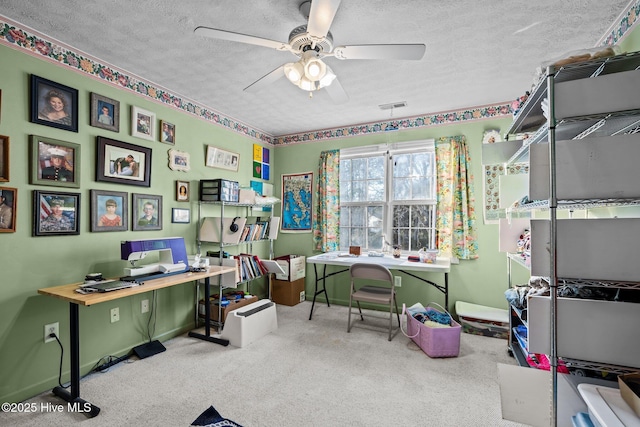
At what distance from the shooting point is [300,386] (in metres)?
2.03

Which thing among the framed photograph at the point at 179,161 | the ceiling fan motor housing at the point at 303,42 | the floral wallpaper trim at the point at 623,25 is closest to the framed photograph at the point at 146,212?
the framed photograph at the point at 179,161

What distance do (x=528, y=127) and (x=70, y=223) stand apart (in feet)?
11.5

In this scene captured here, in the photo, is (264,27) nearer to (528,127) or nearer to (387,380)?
(528,127)

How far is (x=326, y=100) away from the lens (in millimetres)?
3047

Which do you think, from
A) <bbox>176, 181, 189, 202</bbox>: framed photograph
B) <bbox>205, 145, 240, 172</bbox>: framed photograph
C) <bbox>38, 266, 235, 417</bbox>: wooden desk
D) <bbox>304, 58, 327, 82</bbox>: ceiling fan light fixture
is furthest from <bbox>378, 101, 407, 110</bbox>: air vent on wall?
<bbox>38, 266, 235, 417</bbox>: wooden desk

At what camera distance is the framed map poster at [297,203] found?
4.17 metres

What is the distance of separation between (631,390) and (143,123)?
11.4 ft

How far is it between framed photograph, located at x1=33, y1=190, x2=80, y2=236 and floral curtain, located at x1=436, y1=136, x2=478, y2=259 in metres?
3.47

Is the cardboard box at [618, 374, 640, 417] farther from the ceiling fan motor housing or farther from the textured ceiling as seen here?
the ceiling fan motor housing

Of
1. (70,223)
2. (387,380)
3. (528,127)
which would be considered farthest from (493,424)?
(70,223)

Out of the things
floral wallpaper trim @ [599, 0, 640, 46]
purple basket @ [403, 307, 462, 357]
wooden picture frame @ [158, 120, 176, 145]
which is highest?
floral wallpaper trim @ [599, 0, 640, 46]

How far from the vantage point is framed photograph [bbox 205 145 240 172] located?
3.29 m

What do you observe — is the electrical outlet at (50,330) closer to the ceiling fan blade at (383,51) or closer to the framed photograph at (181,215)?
the framed photograph at (181,215)

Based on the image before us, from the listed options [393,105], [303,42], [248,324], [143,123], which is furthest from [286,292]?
[303,42]
